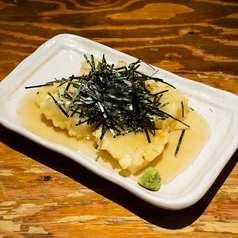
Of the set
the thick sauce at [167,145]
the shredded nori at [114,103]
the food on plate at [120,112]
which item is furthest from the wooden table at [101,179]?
the shredded nori at [114,103]

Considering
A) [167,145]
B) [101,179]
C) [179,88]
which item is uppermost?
[179,88]

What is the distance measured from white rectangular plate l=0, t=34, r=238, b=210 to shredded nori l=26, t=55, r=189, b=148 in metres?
0.36

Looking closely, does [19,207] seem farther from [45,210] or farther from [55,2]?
[55,2]

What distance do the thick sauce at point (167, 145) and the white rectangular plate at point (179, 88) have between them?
0.06 metres

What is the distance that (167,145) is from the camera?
2400mm

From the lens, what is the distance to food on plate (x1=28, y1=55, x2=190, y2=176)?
7.30 feet

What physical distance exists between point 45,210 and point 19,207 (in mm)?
214

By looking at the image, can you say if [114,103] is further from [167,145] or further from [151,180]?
[151,180]

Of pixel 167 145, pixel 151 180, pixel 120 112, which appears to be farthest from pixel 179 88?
pixel 151 180

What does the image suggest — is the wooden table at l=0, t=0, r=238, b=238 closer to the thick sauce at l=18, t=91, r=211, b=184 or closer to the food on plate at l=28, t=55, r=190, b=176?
the thick sauce at l=18, t=91, r=211, b=184

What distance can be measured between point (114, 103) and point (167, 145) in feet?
2.00

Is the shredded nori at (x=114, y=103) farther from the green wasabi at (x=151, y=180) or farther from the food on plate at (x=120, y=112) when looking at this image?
the green wasabi at (x=151, y=180)

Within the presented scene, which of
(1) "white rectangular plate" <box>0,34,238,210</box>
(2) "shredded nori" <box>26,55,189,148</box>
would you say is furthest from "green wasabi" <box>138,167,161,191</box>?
(2) "shredded nori" <box>26,55,189,148</box>

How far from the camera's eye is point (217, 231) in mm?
2020
